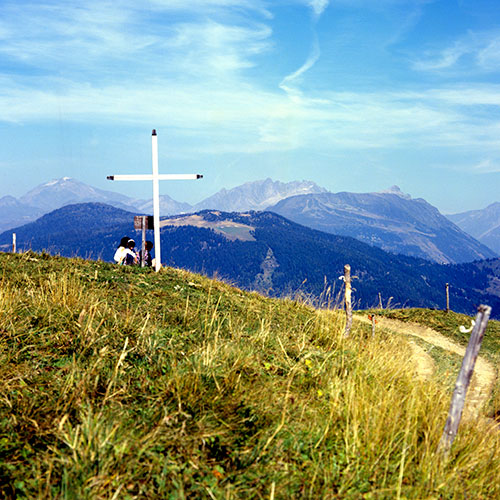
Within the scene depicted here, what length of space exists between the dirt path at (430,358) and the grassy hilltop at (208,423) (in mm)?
8336

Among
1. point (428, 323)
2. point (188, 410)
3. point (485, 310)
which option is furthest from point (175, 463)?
point (428, 323)

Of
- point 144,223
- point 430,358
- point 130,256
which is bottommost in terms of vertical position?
point 430,358

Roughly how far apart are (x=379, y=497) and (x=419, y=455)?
3.19 feet

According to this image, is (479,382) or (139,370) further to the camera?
(479,382)

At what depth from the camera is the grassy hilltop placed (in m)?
4.13

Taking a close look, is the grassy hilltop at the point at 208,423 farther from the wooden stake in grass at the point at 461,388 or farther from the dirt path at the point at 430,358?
the dirt path at the point at 430,358

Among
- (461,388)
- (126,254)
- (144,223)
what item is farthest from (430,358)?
(461,388)

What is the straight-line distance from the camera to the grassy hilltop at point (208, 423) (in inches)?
163

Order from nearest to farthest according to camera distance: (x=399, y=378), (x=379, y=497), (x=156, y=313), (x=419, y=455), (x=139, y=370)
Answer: (x=379, y=497) → (x=419, y=455) → (x=139, y=370) → (x=399, y=378) → (x=156, y=313)

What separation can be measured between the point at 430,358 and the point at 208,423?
16987 mm

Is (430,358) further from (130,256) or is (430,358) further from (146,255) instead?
(130,256)

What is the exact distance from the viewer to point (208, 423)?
4863mm

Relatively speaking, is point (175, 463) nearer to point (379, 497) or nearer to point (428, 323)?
point (379, 497)

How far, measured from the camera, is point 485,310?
4.76m
